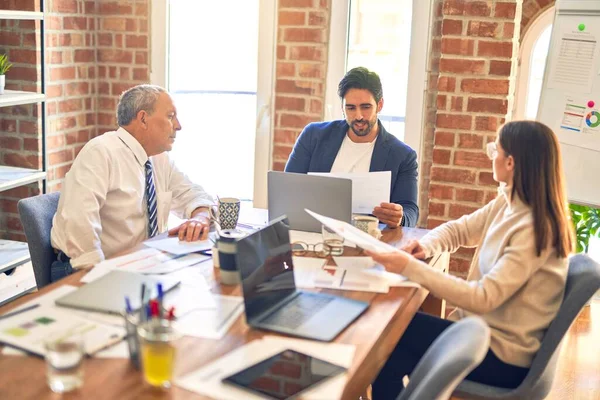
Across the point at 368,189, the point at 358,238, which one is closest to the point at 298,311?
the point at 358,238

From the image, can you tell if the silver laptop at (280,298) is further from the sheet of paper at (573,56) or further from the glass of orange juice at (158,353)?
the sheet of paper at (573,56)

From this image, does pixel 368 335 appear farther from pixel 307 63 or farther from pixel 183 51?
pixel 183 51

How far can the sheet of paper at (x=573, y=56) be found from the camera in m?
3.22

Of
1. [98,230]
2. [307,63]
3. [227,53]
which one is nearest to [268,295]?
[98,230]

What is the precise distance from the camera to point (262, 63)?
12.8ft

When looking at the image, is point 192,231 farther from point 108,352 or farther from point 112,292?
point 108,352

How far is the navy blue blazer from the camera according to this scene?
9.98 ft

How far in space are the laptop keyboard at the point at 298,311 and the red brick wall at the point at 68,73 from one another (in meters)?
2.33

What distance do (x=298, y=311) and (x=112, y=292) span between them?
0.48m

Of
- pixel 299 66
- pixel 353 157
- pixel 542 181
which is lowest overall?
pixel 353 157

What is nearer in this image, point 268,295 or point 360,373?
point 360,373

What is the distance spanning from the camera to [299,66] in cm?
378

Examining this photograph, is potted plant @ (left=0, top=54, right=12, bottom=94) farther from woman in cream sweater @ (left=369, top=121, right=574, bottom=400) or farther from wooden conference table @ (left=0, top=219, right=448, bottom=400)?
woman in cream sweater @ (left=369, top=121, right=574, bottom=400)

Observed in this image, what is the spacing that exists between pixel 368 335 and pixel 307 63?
2260mm
